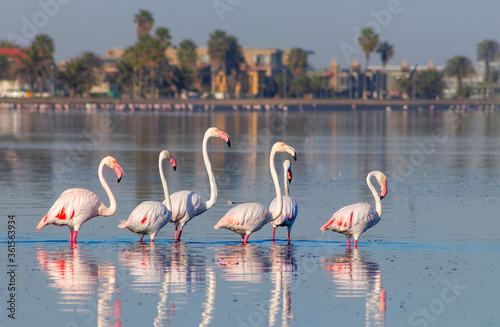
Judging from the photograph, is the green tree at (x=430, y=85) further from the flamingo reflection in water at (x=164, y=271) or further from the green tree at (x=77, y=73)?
the flamingo reflection in water at (x=164, y=271)

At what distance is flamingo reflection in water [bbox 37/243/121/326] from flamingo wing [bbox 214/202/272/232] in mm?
2413

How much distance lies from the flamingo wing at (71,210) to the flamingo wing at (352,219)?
13.4ft

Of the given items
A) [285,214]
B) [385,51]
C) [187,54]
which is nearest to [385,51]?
[385,51]

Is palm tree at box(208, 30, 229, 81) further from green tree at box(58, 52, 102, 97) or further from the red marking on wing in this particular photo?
the red marking on wing

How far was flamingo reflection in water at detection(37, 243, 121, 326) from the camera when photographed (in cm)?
1031

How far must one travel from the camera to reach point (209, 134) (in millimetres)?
15969

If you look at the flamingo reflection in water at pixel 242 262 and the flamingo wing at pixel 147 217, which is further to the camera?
the flamingo wing at pixel 147 217

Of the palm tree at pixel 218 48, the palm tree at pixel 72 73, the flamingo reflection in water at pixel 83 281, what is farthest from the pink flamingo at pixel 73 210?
the palm tree at pixel 218 48

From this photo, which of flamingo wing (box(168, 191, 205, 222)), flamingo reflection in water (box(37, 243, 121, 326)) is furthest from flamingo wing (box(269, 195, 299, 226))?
flamingo reflection in water (box(37, 243, 121, 326))

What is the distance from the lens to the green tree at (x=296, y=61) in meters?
184

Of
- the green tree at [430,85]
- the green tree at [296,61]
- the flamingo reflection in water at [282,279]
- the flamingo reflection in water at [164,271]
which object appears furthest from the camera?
the green tree at [430,85]

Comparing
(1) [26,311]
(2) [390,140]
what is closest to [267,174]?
(1) [26,311]

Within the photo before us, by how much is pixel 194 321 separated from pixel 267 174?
17.9 meters

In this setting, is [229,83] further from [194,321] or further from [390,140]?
[194,321]
